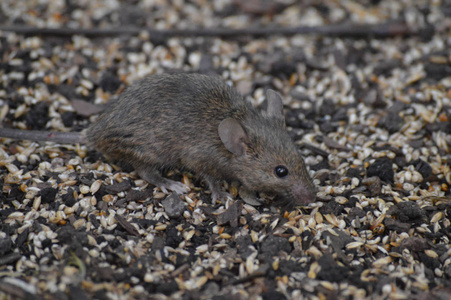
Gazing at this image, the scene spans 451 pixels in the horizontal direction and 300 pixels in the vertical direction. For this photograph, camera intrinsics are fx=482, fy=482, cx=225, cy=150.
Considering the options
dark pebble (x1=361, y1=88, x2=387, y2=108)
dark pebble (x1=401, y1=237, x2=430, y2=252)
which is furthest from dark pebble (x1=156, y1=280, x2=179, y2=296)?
dark pebble (x1=361, y1=88, x2=387, y2=108)

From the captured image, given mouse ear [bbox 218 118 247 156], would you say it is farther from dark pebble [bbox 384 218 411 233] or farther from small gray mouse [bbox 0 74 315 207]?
dark pebble [bbox 384 218 411 233]

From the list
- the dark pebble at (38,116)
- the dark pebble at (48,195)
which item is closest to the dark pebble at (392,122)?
the dark pebble at (48,195)

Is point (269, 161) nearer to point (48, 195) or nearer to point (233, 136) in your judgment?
point (233, 136)

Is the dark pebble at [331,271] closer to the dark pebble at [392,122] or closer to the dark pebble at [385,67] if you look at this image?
the dark pebble at [392,122]

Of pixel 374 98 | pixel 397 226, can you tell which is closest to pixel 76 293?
pixel 397 226

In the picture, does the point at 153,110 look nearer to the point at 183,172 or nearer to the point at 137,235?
the point at 183,172

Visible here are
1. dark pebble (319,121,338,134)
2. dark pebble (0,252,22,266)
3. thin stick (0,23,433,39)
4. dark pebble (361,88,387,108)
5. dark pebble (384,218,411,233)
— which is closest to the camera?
dark pebble (0,252,22,266)

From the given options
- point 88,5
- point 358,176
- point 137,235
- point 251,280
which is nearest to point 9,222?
point 137,235

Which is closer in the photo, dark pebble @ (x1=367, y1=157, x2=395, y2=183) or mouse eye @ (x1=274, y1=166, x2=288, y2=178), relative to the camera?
mouse eye @ (x1=274, y1=166, x2=288, y2=178)
